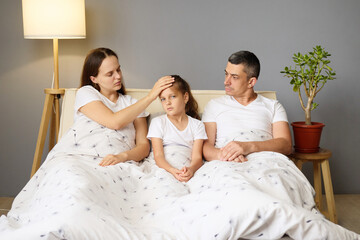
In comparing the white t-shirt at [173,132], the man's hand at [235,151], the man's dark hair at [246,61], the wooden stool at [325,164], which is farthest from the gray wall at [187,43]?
the man's hand at [235,151]

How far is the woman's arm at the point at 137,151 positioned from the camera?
2173mm

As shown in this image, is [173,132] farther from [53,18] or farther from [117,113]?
[53,18]

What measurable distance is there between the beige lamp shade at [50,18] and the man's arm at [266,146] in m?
1.25

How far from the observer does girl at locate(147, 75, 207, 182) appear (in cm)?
229

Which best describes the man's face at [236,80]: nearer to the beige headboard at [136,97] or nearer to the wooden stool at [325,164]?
the beige headboard at [136,97]

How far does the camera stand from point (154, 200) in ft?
6.28

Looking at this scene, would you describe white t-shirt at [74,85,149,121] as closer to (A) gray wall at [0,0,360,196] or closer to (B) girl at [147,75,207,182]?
(B) girl at [147,75,207,182]

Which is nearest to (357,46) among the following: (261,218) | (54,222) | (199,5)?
(199,5)

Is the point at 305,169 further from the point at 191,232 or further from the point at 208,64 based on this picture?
the point at 191,232

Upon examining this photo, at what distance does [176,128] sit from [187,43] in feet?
3.53

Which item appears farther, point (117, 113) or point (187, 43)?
point (187, 43)

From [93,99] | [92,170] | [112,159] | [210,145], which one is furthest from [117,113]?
[210,145]

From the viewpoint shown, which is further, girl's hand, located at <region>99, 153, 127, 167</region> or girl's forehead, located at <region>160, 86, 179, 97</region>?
girl's forehead, located at <region>160, 86, 179, 97</region>

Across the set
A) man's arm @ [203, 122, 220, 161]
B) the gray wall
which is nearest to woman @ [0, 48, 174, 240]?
man's arm @ [203, 122, 220, 161]
